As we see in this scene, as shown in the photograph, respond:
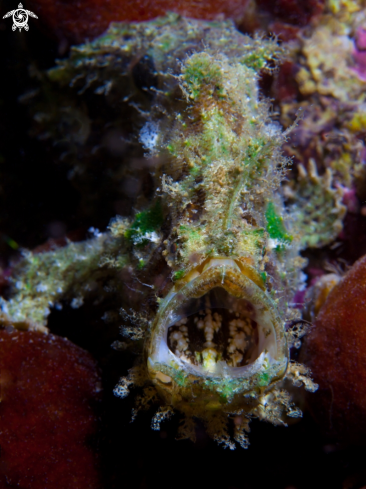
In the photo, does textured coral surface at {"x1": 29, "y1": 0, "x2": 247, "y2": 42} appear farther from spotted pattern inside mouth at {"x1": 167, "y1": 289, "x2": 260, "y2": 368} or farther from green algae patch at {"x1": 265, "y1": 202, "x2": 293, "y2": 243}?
spotted pattern inside mouth at {"x1": 167, "y1": 289, "x2": 260, "y2": 368}

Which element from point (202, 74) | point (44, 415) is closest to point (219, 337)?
point (44, 415)

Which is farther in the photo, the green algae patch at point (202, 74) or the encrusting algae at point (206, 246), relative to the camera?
the green algae patch at point (202, 74)

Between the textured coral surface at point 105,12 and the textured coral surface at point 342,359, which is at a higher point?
the textured coral surface at point 105,12

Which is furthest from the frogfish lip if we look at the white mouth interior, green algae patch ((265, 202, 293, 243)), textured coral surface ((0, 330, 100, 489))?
textured coral surface ((0, 330, 100, 489))

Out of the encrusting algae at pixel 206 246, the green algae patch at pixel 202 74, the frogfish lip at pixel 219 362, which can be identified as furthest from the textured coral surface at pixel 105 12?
the frogfish lip at pixel 219 362

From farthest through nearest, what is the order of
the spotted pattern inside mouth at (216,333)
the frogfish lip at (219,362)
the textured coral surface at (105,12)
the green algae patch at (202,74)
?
the textured coral surface at (105,12), the green algae patch at (202,74), the spotted pattern inside mouth at (216,333), the frogfish lip at (219,362)

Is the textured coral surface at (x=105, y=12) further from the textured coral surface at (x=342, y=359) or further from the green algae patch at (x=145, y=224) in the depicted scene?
the textured coral surface at (x=342, y=359)
